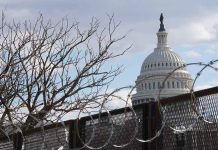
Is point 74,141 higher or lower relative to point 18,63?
lower

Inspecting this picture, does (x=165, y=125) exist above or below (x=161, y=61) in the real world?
below

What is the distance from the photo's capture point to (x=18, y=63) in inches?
550

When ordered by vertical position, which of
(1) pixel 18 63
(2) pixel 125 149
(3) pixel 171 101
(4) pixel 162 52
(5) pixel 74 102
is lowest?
(2) pixel 125 149

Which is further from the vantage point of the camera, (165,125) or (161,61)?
(161,61)

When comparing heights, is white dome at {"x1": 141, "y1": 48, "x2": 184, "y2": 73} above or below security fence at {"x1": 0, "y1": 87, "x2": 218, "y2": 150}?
above

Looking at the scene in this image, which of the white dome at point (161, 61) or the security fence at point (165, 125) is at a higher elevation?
the white dome at point (161, 61)

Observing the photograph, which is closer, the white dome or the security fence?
the security fence

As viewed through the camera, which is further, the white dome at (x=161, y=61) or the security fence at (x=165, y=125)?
the white dome at (x=161, y=61)

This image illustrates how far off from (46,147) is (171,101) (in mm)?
3099

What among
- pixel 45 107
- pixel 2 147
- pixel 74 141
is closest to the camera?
pixel 74 141

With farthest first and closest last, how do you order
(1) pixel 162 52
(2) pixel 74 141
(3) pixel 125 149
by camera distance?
(1) pixel 162 52, (2) pixel 74 141, (3) pixel 125 149

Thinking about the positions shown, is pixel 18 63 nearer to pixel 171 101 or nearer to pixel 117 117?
pixel 117 117

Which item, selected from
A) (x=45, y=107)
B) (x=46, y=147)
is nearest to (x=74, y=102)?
(x=45, y=107)

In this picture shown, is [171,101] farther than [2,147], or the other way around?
[2,147]
